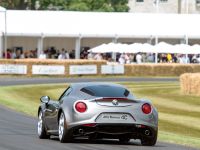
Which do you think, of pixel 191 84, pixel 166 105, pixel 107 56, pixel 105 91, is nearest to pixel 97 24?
pixel 107 56

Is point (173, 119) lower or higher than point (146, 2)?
lower

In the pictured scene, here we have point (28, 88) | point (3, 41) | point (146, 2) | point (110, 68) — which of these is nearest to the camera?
point (28, 88)

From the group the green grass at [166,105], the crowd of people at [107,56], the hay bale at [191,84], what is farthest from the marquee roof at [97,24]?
the hay bale at [191,84]

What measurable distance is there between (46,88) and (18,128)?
24.8 meters

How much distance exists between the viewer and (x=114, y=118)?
1483 cm

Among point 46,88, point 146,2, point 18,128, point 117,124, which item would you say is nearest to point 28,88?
point 46,88

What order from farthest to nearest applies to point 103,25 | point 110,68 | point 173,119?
point 103,25
point 110,68
point 173,119

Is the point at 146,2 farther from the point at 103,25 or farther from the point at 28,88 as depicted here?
the point at 28,88

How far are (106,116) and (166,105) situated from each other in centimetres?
1724

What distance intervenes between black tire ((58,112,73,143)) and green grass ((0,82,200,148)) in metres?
2.67

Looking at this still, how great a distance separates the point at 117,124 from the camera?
14820 millimetres

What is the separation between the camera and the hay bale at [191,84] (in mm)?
38875

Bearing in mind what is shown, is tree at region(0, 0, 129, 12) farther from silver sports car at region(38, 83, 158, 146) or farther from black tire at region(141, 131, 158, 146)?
silver sports car at region(38, 83, 158, 146)

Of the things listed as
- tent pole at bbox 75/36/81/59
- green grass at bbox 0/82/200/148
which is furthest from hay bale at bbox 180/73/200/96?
tent pole at bbox 75/36/81/59
